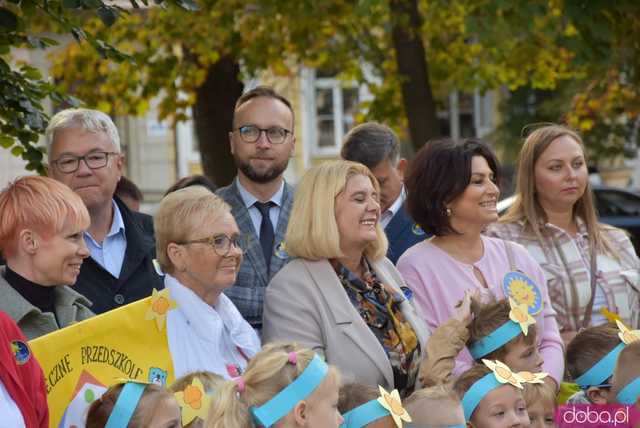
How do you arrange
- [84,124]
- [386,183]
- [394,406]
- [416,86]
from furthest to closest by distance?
[416,86]
[386,183]
[84,124]
[394,406]

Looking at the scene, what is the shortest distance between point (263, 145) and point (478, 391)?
1695mm

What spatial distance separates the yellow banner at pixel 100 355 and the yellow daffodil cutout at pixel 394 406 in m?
0.80

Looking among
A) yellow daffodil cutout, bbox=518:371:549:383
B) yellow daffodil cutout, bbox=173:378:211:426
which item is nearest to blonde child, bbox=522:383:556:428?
yellow daffodil cutout, bbox=518:371:549:383

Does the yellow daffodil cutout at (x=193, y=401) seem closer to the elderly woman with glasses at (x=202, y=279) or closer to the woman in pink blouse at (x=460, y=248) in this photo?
the elderly woman with glasses at (x=202, y=279)

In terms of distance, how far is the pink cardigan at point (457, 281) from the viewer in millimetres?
5836

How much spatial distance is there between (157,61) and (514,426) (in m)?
9.58

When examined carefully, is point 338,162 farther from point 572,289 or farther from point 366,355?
point 572,289

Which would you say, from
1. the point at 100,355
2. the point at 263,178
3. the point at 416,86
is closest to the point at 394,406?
the point at 100,355

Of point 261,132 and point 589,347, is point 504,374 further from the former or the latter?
point 261,132

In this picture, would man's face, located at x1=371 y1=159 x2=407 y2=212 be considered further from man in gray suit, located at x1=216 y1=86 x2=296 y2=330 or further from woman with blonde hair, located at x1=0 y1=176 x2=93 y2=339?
A: woman with blonde hair, located at x1=0 y1=176 x2=93 y2=339

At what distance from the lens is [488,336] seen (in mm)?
5508

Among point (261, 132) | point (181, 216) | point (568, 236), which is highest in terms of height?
point (261, 132)

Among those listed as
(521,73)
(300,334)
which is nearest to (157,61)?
(521,73)

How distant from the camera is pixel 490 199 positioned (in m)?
6.09
